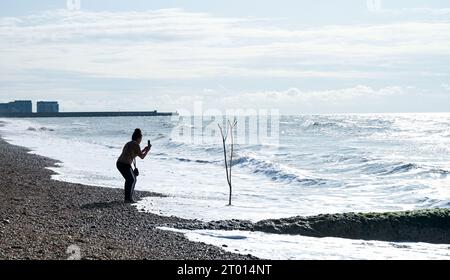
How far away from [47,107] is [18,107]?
7802 millimetres

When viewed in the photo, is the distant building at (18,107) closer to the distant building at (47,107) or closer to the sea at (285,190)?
the distant building at (47,107)

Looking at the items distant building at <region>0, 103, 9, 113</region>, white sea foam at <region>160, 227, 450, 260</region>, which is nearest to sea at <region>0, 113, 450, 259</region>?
white sea foam at <region>160, 227, 450, 260</region>

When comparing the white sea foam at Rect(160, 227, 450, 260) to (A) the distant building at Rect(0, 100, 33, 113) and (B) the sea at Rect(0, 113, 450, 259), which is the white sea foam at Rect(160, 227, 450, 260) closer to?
(B) the sea at Rect(0, 113, 450, 259)

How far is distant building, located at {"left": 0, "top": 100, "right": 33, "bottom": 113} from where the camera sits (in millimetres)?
186500

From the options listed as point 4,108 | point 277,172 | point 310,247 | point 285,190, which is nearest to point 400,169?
point 277,172

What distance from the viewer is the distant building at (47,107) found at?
191 metres

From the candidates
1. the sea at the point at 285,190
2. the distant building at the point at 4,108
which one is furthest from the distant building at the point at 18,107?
the sea at the point at 285,190

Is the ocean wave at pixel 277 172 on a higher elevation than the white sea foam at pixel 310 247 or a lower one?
lower

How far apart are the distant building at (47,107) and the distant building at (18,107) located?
2417 millimetres

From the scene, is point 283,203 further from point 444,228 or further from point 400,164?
point 400,164

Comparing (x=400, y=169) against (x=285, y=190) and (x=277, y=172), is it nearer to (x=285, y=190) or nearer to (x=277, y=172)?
(x=277, y=172)

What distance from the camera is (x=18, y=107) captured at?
18912 centimetres

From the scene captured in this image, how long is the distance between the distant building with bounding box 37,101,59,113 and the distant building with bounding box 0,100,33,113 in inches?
95.1

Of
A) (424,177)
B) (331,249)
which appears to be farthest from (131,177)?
(424,177)
